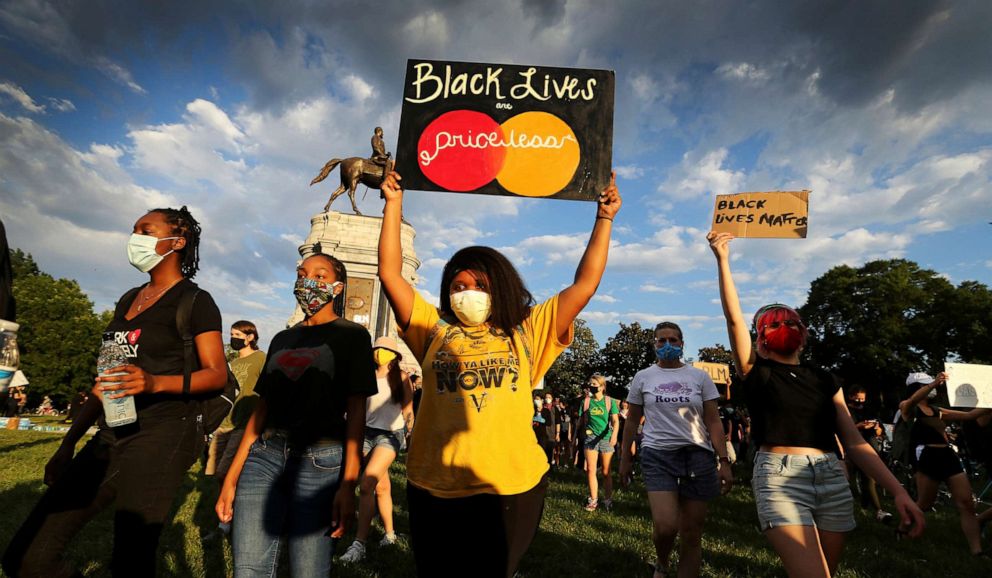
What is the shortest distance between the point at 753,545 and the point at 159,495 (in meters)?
6.05

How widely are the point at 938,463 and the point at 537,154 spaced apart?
6.26 m

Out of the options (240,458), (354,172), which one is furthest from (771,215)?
(354,172)

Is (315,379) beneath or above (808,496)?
above

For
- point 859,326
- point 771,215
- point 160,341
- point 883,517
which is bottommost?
point 883,517

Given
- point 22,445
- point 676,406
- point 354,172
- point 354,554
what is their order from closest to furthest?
point 676,406
point 354,554
point 22,445
point 354,172

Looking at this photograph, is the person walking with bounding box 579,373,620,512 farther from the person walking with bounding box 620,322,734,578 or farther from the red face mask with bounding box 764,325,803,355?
the red face mask with bounding box 764,325,803,355

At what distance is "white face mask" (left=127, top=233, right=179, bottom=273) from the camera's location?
9.36 ft

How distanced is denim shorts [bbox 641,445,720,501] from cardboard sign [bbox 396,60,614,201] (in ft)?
8.46

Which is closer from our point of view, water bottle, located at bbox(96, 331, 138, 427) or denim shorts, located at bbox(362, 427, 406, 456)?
water bottle, located at bbox(96, 331, 138, 427)

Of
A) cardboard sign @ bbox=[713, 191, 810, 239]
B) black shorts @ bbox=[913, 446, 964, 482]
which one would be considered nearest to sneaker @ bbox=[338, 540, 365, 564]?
cardboard sign @ bbox=[713, 191, 810, 239]

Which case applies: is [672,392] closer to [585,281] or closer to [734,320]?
[734,320]

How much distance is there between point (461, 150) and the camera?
315 centimetres

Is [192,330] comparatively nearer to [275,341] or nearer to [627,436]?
[275,341]

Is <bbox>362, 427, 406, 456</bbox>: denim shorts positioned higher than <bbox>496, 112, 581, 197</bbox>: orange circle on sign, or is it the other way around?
<bbox>496, 112, 581, 197</bbox>: orange circle on sign
